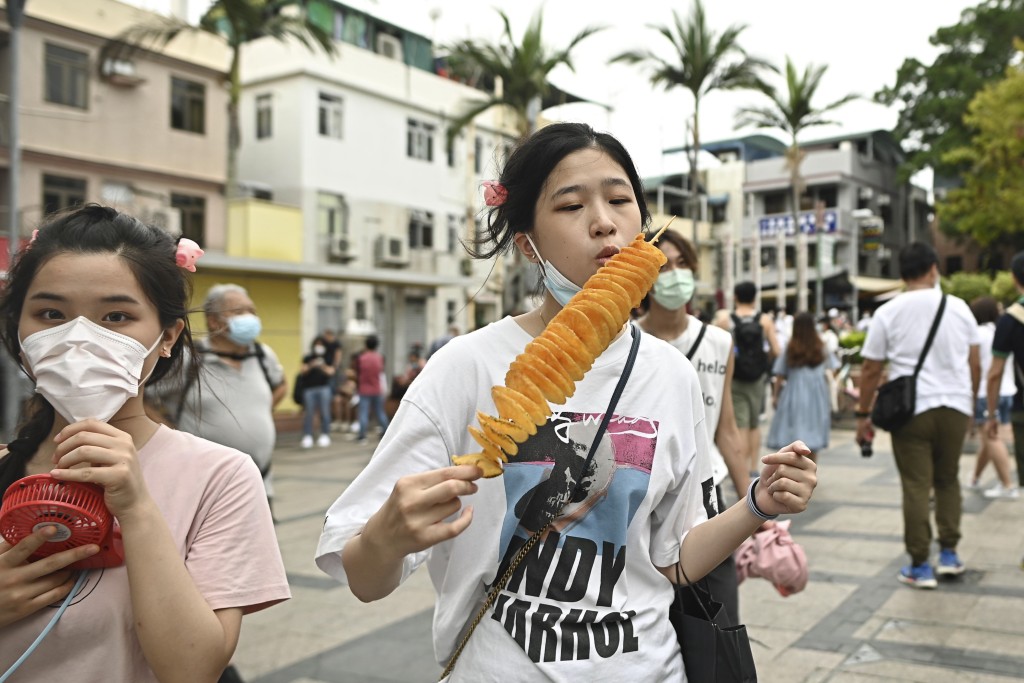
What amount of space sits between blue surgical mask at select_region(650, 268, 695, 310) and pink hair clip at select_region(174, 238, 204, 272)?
8.77 ft

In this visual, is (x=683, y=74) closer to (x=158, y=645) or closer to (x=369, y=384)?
(x=369, y=384)

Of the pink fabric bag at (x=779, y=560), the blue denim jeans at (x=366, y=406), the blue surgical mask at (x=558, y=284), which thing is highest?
the blue surgical mask at (x=558, y=284)

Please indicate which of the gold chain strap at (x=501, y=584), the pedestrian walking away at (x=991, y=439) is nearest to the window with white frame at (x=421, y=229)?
the pedestrian walking away at (x=991, y=439)

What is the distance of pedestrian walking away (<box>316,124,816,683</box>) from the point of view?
1.83 meters

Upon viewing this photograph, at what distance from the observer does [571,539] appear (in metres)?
1.89

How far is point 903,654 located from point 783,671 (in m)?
0.72

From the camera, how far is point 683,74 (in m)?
23.0

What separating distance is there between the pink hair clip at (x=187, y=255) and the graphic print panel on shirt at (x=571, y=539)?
858 mm

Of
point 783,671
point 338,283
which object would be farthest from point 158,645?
point 338,283

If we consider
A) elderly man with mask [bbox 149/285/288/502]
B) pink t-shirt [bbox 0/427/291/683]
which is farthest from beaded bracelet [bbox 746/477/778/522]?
elderly man with mask [bbox 149/285/288/502]

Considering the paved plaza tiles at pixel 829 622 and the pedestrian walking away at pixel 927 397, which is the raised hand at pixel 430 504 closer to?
the paved plaza tiles at pixel 829 622

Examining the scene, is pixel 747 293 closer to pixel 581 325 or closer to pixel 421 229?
pixel 581 325

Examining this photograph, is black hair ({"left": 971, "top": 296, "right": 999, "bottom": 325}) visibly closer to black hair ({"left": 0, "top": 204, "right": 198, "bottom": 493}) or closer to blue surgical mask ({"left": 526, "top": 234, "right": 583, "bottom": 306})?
blue surgical mask ({"left": 526, "top": 234, "right": 583, "bottom": 306})

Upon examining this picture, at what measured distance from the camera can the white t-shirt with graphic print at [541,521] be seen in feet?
6.00
